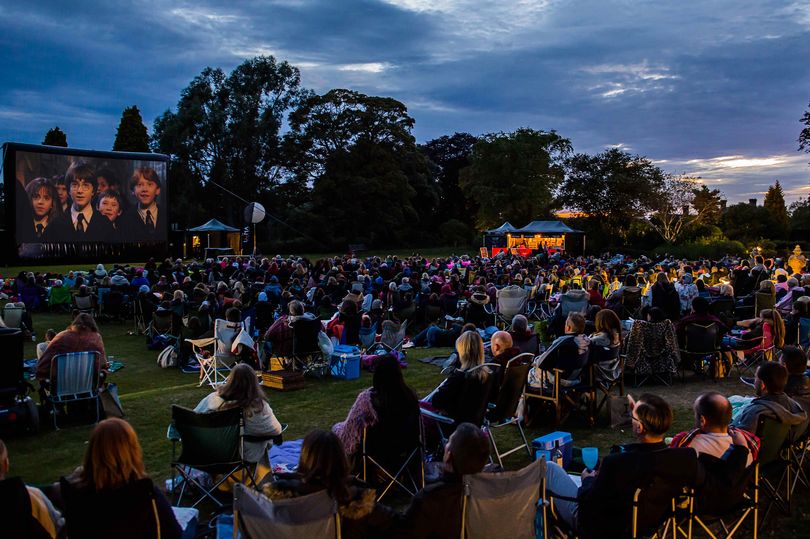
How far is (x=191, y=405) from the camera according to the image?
23.9 ft

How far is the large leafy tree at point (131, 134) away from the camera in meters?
45.8

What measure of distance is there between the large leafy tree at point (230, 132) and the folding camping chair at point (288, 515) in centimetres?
4435

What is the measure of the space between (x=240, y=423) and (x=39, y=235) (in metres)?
21.6

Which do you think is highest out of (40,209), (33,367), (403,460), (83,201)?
(83,201)

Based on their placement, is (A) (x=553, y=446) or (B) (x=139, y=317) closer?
(A) (x=553, y=446)

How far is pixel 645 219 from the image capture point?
4275 centimetres

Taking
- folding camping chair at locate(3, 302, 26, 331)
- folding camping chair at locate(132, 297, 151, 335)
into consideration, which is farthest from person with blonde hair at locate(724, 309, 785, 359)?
folding camping chair at locate(3, 302, 26, 331)

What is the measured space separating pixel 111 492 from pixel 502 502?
5.64 ft

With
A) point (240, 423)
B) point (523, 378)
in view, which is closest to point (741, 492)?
point (523, 378)

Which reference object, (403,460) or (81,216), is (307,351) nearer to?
(403,460)

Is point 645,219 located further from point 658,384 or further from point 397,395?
point 397,395

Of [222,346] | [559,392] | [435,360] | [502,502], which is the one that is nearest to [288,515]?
[502,502]

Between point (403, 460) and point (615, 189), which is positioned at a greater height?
point (615, 189)

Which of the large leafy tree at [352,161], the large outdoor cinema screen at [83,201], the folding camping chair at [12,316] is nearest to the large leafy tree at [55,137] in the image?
the large leafy tree at [352,161]
